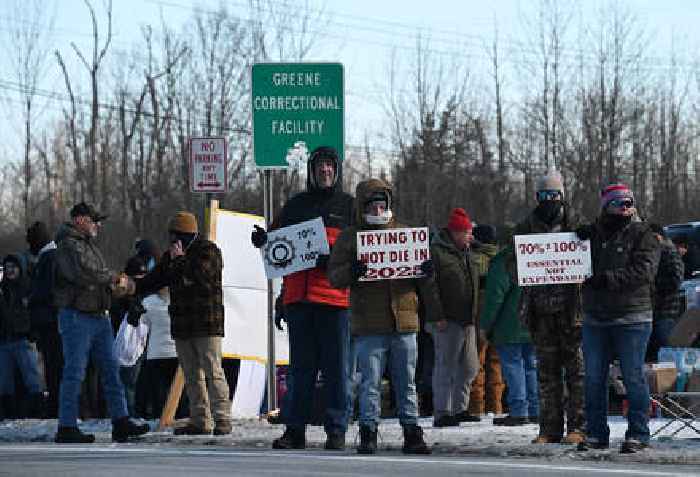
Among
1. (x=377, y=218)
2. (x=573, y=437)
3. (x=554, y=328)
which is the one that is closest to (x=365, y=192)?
(x=377, y=218)

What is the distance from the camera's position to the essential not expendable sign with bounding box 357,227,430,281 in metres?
12.7

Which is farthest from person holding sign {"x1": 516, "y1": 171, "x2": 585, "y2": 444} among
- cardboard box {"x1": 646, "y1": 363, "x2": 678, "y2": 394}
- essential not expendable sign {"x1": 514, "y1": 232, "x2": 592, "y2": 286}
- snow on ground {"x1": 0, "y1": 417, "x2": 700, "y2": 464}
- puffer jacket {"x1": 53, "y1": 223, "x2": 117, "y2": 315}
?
puffer jacket {"x1": 53, "y1": 223, "x2": 117, "y2": 315}

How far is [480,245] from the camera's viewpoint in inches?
691

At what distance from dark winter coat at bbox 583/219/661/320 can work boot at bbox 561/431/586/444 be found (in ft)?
3.78

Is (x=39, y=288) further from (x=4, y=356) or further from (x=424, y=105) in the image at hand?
(x=424, y=105)

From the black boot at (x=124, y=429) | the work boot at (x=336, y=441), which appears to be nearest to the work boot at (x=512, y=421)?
the work boot at (x=336, y=441)

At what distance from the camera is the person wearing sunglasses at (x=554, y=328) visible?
13117 millimetres

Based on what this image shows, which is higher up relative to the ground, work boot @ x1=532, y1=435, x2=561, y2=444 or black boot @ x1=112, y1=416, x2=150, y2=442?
black boot @ x1=112, y1=416, x2=150, y2=442

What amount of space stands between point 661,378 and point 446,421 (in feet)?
7.59

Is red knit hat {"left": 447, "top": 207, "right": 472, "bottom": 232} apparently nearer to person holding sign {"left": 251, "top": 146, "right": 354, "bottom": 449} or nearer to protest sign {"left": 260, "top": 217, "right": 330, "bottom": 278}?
person holding sign {"left": 251, "top": 146, "right": 354, "bottom": 449}

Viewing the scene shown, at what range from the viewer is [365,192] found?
42.2 ft

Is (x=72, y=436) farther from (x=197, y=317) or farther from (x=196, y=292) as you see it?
(x=196, y=292)

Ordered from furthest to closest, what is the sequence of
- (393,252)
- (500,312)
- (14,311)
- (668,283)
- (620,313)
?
1. (14,311)
2. (668,283)
3. (500,312)
4. (393,252)
5. (620,313)

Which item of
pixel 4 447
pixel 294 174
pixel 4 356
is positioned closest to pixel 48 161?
pixel 294 174
